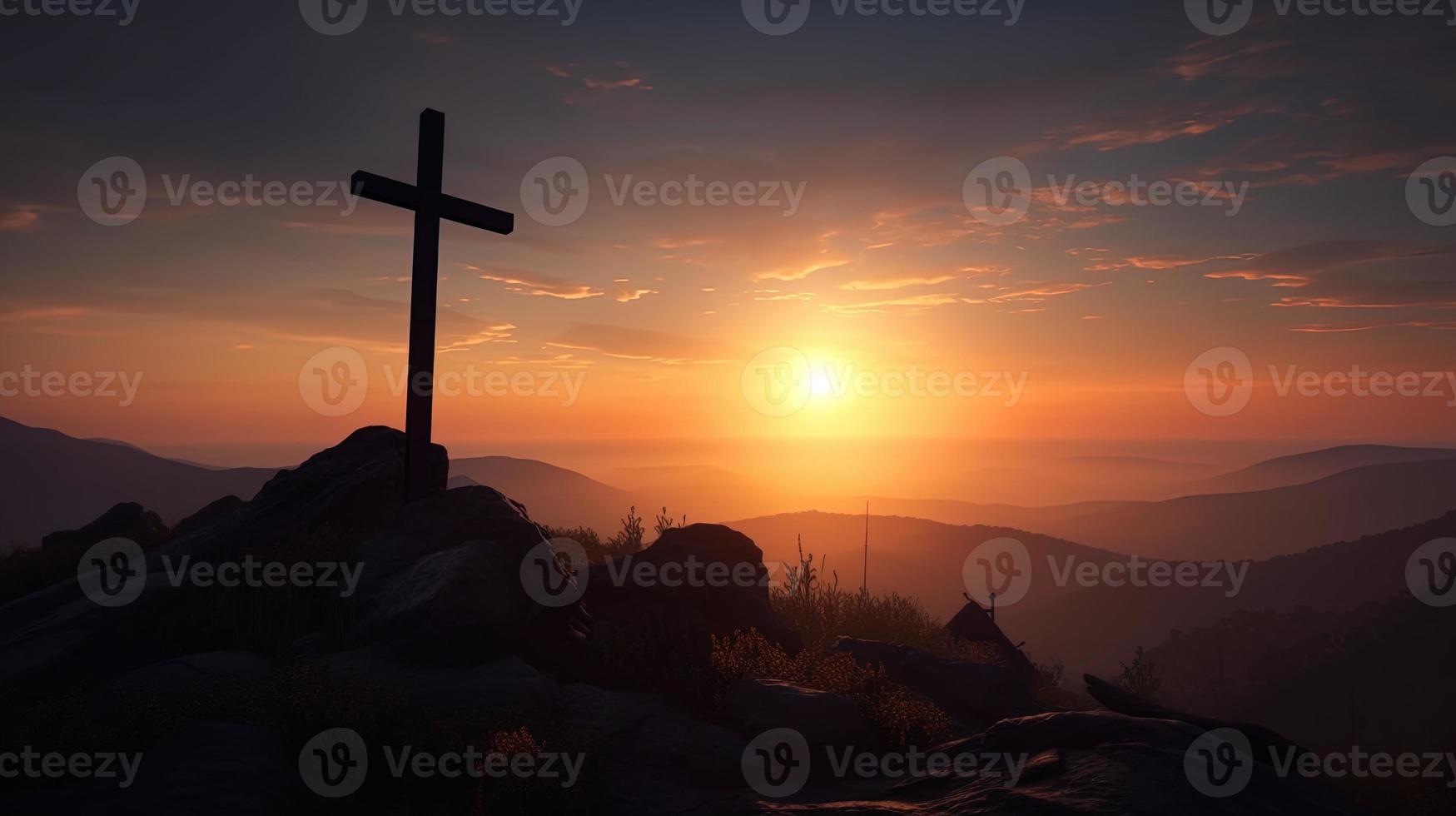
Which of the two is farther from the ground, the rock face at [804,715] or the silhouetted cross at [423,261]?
the silhouetted cross at [423,261]

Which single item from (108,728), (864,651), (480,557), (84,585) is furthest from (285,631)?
(864,651)

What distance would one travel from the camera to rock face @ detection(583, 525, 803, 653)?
11.8 metres

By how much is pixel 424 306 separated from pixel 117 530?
11353 mm

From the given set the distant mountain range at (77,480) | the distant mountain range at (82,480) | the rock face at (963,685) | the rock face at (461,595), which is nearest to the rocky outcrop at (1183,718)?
the rock face at (963,685)

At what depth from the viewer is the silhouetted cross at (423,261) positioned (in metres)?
13.2

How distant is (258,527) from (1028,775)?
12.6 meters

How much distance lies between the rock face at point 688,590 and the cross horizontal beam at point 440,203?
6.45 metres

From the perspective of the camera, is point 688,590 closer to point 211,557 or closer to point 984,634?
point 984,634

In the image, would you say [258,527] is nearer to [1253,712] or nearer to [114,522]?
[114,522]

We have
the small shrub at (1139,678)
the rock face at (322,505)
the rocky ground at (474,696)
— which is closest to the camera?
the rocky ground at (474,696)

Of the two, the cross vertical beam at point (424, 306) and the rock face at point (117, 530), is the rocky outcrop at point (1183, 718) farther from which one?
the rock face at point (117, 530)

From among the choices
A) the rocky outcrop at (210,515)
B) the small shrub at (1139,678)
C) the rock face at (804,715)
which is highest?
the rocky outcrop at (210,515)

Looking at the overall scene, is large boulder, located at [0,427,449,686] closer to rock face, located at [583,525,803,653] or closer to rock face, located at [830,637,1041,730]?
rock face, located at [583,525,803,653]

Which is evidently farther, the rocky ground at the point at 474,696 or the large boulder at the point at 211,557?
the large boulder at the point at 211,557
